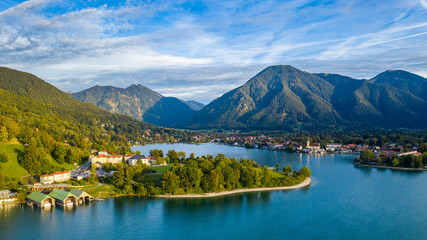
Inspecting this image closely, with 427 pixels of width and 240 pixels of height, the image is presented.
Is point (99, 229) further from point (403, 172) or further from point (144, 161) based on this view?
point (403, 172)

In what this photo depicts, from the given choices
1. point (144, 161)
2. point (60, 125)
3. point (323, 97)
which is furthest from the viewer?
point (323, 97)

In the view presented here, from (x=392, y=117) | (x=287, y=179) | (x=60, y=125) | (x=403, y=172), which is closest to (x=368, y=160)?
(x=403, y=172)

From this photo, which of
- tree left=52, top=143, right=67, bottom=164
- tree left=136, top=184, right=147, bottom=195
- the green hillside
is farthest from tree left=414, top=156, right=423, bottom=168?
tree left=52, top=143, right=67, bottom=164

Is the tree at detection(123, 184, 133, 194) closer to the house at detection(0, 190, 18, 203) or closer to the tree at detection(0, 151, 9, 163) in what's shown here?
the house at detection(0, 190, 18, 203)

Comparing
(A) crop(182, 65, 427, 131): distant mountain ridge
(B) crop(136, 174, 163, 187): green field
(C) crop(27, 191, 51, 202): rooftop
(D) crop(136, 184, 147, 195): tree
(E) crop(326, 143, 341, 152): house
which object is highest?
(A) crop(182, 65, 427, 131): distant mountain ridge

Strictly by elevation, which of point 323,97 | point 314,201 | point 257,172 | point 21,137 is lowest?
point 314,201

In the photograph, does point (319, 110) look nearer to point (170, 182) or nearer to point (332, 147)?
point (332, 147)
